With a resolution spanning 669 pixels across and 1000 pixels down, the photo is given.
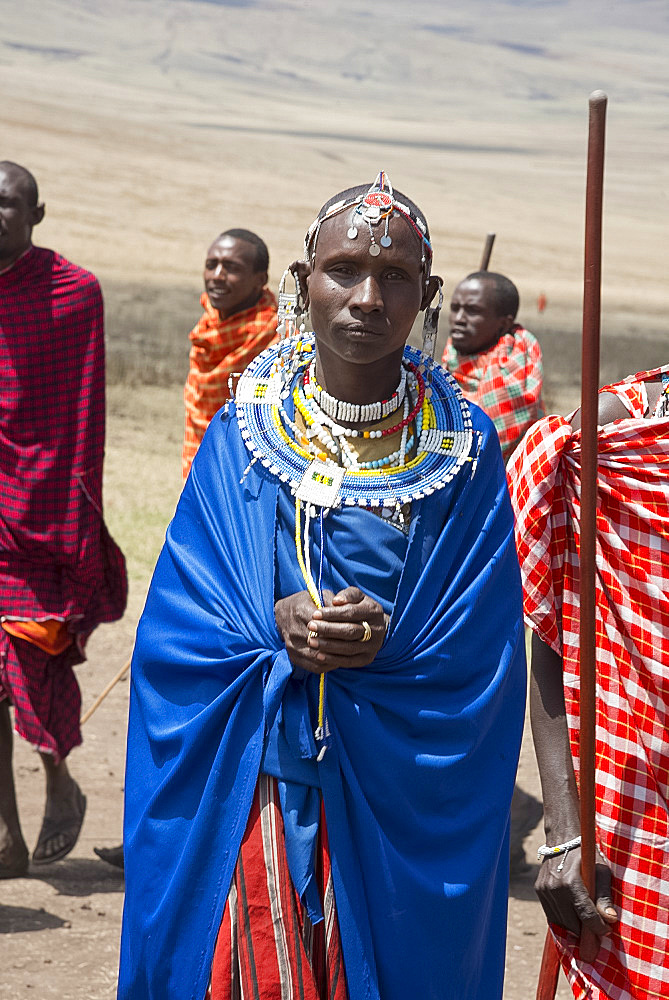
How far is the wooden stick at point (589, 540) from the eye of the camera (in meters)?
2.86

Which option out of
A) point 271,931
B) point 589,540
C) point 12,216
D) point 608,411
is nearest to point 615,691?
point 589,540

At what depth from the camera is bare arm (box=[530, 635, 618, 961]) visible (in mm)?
3285

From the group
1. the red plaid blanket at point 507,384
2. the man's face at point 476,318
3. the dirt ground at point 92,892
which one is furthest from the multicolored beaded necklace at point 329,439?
the man's face at point 476,318

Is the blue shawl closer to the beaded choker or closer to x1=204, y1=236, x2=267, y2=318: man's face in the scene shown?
the beaded choker

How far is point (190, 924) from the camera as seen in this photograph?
3.02 m

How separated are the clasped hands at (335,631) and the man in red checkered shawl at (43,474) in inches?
112

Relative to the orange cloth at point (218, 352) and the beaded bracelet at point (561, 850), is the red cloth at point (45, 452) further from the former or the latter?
the beaded bracelet at point (561, 850)

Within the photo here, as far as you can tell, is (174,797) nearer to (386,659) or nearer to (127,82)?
(386,659)

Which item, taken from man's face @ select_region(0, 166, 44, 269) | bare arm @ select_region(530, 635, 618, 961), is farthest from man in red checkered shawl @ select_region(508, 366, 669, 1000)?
man's face @ select_region(0, 166, 44, 269)

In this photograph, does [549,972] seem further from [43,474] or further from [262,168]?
→ [262,168]

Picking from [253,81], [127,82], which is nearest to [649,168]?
[127,82]

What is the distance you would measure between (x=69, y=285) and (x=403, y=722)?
3129mm

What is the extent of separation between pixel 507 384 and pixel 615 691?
324 centimetres

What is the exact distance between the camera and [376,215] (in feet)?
10.3
